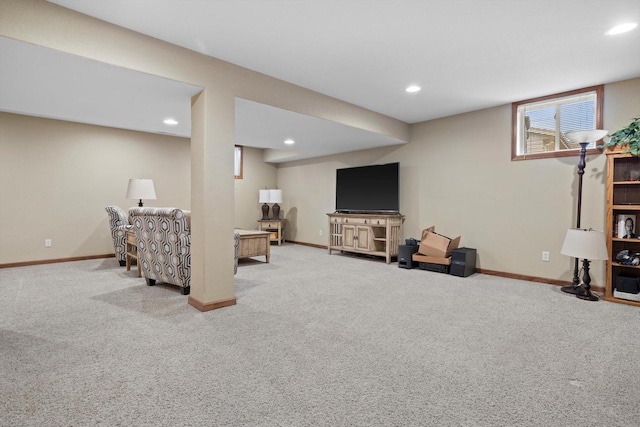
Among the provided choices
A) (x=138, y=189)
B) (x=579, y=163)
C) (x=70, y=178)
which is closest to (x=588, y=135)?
(x=579, y=163)

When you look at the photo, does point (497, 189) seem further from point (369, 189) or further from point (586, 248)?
point (369, 189)

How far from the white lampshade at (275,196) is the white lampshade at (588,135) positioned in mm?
5483

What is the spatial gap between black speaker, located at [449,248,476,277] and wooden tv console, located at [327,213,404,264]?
1143 millimetres

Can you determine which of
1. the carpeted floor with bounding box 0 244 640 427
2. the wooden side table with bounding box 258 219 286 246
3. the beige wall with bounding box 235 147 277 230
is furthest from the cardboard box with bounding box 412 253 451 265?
the beige wall with bounding box 235 147 277 230

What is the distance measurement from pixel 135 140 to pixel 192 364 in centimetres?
536

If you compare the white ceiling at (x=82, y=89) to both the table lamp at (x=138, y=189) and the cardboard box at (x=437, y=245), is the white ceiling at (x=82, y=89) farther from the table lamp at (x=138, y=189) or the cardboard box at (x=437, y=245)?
the cardboard box at (x=437, y=245)

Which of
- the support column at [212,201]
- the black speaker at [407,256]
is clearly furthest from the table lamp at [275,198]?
the support column at [212,201]

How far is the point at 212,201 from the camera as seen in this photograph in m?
2.99

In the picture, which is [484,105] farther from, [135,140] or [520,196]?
[135,140]

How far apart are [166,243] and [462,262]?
372 centimetres

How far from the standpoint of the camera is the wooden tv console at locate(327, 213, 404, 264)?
216 inches

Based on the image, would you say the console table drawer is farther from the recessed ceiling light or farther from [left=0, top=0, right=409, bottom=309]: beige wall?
the recessed ceiling light

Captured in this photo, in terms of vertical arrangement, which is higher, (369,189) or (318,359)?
(369,189)

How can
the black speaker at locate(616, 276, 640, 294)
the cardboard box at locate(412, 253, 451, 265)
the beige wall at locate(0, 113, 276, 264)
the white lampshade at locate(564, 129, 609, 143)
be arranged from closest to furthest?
the black speaker at locate(616, 276, 640, 294), the white lampshade at locate(564, 129, 609, 143), the cardboard box at locate(412, 253, 451, 265), the beige wall at locate(0, 113, 276, 264)
